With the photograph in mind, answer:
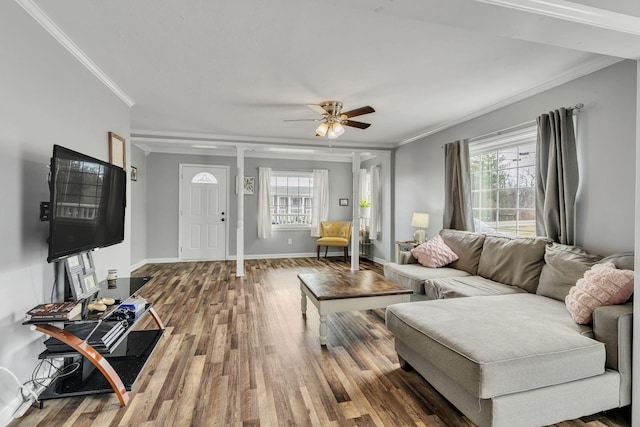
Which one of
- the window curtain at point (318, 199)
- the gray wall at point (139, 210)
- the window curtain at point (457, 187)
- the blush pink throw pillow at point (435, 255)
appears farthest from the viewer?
the window curtain at point (318, 199)

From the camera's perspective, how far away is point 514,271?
116 inches

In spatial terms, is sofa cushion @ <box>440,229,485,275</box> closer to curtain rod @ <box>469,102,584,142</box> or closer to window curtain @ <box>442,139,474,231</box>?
window curtain @ <box>442,139,474,231</box>

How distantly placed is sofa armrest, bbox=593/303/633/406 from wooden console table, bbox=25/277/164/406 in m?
2.78

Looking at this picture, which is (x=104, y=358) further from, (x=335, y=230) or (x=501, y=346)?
(x=335, y=230)

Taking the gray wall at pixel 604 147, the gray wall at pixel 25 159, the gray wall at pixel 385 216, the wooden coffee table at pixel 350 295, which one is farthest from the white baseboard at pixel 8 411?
the gray wall at pixel 385 216

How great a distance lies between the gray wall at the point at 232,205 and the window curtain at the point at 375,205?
1.01 m

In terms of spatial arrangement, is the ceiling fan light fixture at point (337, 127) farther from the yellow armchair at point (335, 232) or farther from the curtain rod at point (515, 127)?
the yellow armchair at point (335, 232)

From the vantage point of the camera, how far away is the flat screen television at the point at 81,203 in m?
1.76

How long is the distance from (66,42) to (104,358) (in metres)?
2.23

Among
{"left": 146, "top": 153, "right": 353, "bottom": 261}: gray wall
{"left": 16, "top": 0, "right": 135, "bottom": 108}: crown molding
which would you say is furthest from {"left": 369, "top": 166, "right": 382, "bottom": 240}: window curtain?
{"left": 16, "top": 0, "right": 135, "bottom": 108}: crown molding

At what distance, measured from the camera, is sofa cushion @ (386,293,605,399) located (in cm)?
153

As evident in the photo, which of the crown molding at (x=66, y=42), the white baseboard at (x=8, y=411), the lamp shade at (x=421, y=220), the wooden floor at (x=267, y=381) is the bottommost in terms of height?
the wooden floor at (x=267, y=381)

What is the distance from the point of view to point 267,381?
6.98 feet

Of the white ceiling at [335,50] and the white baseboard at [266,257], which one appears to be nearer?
the white ceiling at [335,50]
